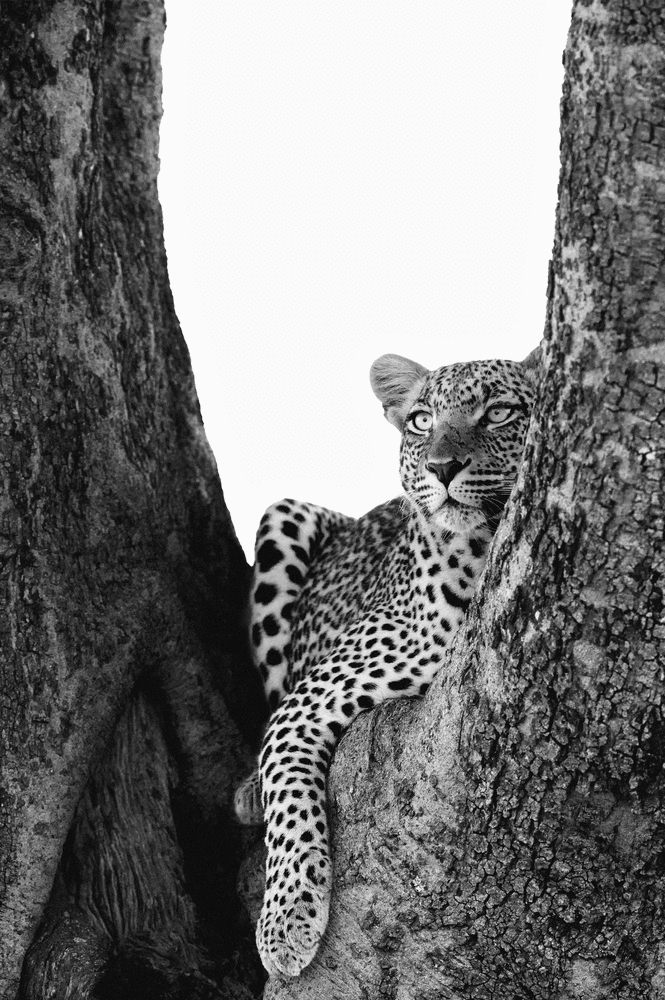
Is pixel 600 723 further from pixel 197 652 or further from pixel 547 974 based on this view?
pixel 197 652

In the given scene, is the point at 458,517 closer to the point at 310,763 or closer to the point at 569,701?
the point at 310,763

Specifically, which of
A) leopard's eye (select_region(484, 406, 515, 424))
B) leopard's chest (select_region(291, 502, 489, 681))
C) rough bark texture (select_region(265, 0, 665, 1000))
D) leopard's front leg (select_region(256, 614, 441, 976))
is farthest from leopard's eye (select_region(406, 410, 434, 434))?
rough bark texture (select_region(265, 0, 665, 1000))

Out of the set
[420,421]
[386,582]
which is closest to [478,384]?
[420,421]

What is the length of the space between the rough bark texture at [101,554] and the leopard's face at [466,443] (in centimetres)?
93

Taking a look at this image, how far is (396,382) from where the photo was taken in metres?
6.68

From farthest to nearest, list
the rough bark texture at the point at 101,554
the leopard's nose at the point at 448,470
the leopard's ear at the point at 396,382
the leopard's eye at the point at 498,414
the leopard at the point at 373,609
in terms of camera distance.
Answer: the leopard's ear at the point at 396,382, the leopard's eye at the point at 498,414, the leopard's nose at the point at 448,470, the rough bark texture at the point at 101,554, the leopard at the point at 373,609

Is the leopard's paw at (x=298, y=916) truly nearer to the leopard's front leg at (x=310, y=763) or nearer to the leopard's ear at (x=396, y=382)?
the leopard's front leg at (x=310, y=763)

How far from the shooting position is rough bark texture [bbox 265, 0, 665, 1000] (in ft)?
11.2

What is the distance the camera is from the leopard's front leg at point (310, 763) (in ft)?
15.7

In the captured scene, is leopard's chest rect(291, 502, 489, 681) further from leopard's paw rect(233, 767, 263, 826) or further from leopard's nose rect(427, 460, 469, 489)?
leopard's paw rect(233, 767, 263, 826)

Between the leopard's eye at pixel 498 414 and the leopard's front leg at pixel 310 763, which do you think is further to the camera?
the leopard's eye at pixel 498 414

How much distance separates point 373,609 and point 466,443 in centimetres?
99

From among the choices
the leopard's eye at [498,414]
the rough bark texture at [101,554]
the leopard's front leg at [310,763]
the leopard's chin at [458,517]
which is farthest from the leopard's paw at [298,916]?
the leopard's eye at [498,414]

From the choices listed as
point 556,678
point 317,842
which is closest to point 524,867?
point 556,678
